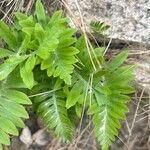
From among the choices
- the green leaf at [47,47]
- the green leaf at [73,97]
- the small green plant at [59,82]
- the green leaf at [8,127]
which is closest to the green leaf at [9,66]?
the small green plant at [59,82]

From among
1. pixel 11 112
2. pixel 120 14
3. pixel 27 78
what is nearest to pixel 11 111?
pixel 11 112

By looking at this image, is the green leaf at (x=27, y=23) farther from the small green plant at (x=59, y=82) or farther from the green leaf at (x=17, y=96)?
the green leaf at (x=17, y=96)

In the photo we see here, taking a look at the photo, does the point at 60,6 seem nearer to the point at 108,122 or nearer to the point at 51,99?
the point at 51,99

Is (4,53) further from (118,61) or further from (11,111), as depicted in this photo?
(118,61)

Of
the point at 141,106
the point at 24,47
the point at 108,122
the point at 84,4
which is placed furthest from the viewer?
the point at 141,106

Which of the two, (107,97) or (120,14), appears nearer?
(107,97)

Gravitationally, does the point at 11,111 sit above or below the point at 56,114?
above

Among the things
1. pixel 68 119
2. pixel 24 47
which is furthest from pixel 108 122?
pixel 24 47
